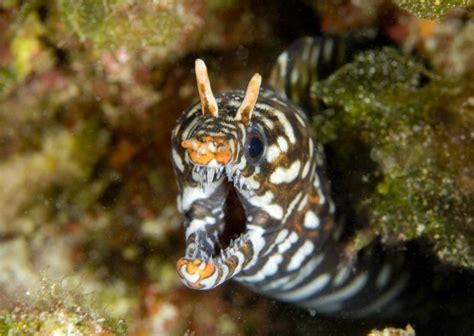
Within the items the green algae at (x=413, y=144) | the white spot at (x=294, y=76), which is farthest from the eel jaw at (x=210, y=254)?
the white spot at (x=294, y=76)

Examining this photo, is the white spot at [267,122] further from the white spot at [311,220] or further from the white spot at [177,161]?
the white spot at [311,220]

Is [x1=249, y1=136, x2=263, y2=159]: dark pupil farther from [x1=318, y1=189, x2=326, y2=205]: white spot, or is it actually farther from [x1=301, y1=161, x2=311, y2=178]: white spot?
[x1=318, y1=189, x2=326, y2=205]: white spot

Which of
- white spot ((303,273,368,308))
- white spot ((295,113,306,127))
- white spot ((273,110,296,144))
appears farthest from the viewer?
white spot ((303,273,368,308))

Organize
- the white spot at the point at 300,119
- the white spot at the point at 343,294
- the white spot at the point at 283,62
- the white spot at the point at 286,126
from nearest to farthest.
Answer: the white spot at the point at 286,126 < the white spot at the point at 300,119 < the white spot at the point at 343,294 < the white spot at the point at 283,62

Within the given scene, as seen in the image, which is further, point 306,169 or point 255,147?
point 306,169

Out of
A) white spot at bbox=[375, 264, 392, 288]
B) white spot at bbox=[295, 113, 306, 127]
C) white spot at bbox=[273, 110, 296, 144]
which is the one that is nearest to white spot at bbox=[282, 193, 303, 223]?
white spot at bbox=[273, 110, 296, 144]

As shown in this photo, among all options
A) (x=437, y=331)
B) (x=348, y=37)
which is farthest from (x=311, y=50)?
(x=437, y=331)

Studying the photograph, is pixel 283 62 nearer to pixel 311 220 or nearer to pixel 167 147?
pixel 167 147

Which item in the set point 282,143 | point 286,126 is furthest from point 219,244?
point 286,126
